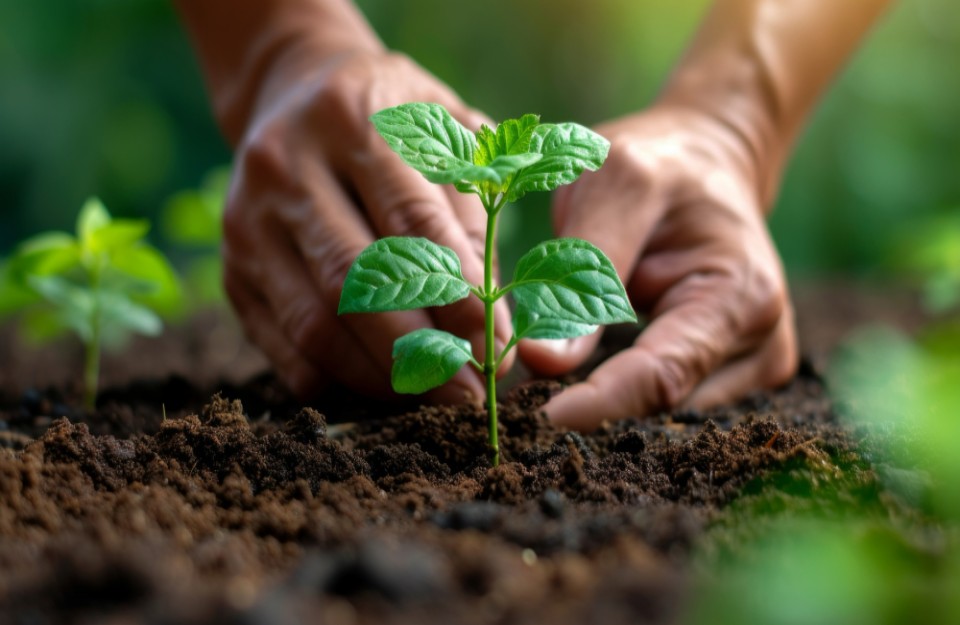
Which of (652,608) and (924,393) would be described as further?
(652,608)

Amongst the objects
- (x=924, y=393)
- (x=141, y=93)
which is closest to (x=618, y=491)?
(x=924, y=393)

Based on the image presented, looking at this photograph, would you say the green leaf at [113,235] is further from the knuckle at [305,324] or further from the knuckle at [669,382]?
the knuckle at [669,382]

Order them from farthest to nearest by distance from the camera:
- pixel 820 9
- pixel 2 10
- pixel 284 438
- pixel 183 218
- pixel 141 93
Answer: pixel 141 93
pixel 2 10
pixel 183 218
pixel 820 9
pixel 284 438

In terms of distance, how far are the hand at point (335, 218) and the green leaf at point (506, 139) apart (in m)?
0.34

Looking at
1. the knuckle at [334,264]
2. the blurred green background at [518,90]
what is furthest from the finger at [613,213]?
the blurred green background at [518,90]

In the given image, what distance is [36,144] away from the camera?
5.31m

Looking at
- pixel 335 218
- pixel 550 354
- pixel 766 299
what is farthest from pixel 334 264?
pixel 766 299

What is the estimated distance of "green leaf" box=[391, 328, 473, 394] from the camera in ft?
3.72

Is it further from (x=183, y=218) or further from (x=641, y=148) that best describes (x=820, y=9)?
(x=183, y=218)

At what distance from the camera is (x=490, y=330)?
3.84 ft

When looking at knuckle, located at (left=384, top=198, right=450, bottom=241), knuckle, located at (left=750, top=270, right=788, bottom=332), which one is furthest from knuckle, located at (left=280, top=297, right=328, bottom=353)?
knuckle, located at (left=750, top=270, right=788, bottom=332)

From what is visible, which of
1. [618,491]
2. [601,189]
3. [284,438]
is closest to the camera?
[618,491]

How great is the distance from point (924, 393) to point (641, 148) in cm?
143

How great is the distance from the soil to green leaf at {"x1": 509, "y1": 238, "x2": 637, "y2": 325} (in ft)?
0.63
